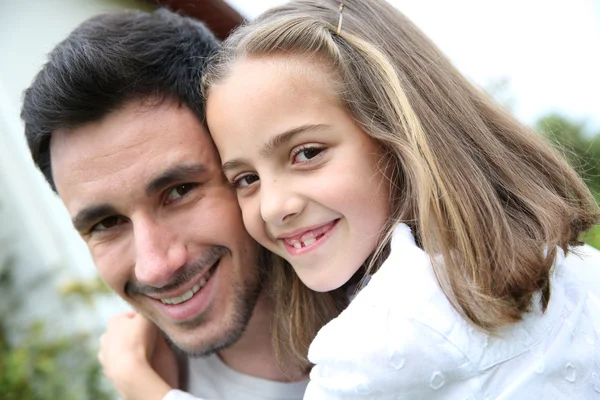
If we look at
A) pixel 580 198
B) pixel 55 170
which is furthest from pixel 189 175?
pixel 580 198

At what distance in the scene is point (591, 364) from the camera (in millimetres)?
1417

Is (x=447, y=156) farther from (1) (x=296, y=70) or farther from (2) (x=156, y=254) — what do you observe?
(2) (x=156, y=254)

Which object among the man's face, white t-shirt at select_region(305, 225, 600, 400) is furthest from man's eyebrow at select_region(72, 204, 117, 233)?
white t-shirt at select_region(305, 225, 600, 400)

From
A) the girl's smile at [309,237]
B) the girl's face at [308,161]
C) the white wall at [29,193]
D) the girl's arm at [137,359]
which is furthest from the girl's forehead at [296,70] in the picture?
the white wall at [29,193]

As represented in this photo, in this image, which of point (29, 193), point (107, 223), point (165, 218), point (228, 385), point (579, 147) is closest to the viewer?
point (165, 218)

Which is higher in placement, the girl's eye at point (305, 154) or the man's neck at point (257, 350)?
the girl's eye at point (305, 154)

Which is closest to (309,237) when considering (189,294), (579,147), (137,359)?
(189,294)

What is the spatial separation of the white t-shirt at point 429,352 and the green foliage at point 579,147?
568mm

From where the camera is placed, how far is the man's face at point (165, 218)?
189 cm

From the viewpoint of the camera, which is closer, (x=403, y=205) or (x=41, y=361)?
(x=403, y=205)

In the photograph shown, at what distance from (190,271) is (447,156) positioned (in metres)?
1.01

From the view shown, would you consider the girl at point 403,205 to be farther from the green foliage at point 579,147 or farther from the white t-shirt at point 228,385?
the white t-shirt at point 228,385

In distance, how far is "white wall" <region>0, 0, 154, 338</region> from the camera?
12.6ft

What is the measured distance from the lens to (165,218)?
6.41 feet
